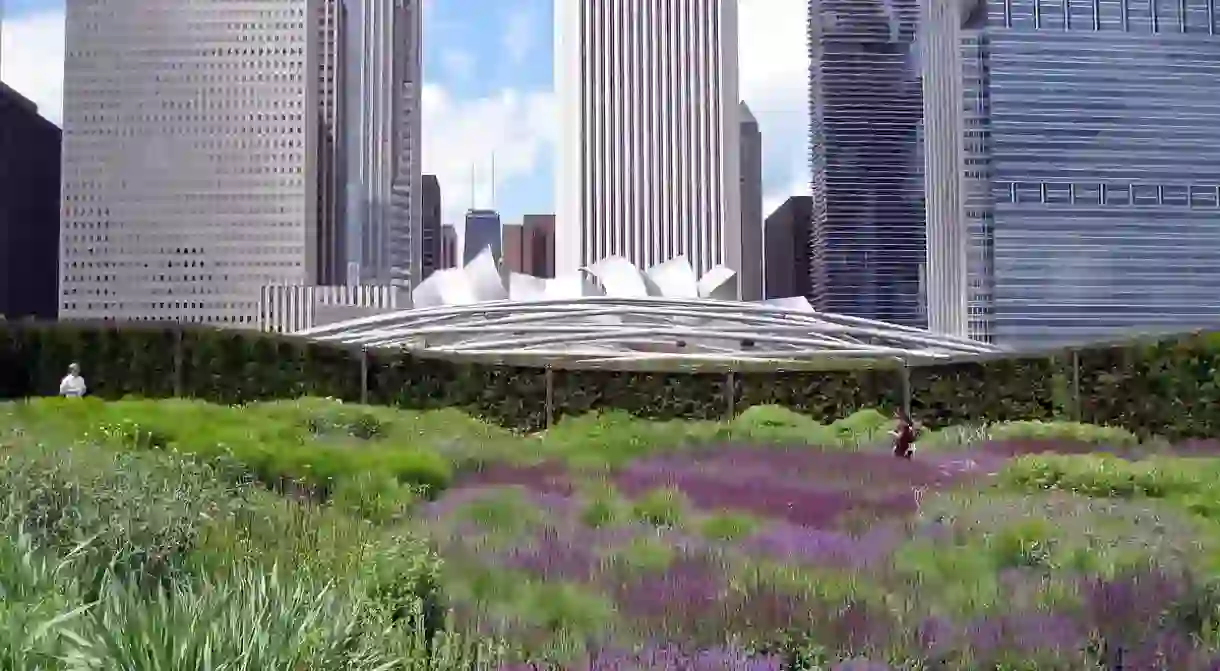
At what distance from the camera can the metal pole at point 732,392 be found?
22.5 metres

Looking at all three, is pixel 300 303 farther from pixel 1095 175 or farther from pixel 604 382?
pixel 604 382

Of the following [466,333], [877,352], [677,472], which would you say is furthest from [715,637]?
[466,333]

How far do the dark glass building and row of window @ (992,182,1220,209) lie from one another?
157 ft

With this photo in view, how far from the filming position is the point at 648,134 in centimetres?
8912

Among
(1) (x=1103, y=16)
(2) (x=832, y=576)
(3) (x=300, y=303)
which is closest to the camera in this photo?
(2) (x=832, y=576)

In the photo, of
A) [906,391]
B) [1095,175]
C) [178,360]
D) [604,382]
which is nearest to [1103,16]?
[1095,175]

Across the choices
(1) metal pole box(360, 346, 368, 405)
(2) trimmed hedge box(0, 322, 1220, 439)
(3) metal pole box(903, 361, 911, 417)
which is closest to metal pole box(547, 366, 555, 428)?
(2) trimmed hedge box(0, 322, 1220, 439)

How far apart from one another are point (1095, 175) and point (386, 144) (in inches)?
4027

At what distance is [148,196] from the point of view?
135m

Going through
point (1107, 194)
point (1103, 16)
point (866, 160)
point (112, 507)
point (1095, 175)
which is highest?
point (1103, 16)

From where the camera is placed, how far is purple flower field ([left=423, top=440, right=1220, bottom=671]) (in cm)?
438

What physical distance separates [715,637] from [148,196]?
5611 inches

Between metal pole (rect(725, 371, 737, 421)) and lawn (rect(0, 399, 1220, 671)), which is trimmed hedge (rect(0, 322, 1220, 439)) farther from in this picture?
lawn (rect(0, 399, 1220, 671))

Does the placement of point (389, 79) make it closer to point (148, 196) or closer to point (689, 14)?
point (148, 196)
